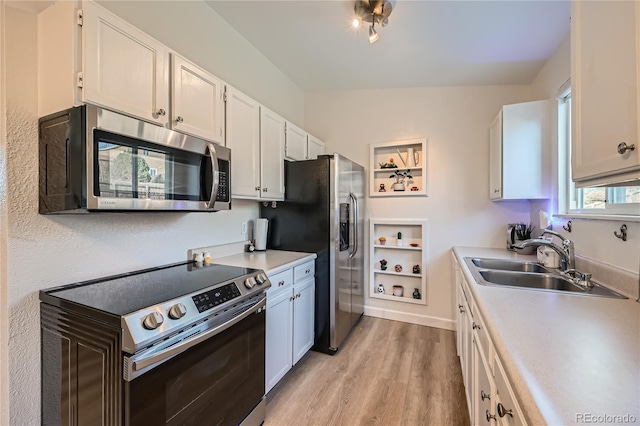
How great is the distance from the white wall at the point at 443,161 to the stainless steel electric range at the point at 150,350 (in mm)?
2282

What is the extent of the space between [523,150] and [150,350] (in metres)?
2.90

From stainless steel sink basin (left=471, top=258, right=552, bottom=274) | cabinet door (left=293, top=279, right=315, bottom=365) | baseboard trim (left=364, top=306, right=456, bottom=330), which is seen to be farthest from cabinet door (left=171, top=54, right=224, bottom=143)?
baseboard trim (left=364, top=306, right=456, bottom=330)

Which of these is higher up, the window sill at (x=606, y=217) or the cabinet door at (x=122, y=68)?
the cabinet door at (x=122, y=68)

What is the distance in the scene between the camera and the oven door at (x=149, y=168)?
1142mm

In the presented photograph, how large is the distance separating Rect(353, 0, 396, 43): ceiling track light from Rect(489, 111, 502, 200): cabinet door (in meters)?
1.36

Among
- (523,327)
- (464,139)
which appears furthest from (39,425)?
(464,139)

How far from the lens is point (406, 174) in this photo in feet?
10.9

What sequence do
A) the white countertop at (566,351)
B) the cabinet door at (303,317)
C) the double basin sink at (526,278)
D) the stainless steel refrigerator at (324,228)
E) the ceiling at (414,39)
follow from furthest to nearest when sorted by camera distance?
the stainless steel refrigerator at (324,228)
the cabinet door at (303,317)
the ceiling at (414,39)
the double basin sink at (526,278)
the white countertop at (566,351)

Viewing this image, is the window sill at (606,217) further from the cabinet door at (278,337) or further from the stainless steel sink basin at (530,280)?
the cabinet door at (278,337)

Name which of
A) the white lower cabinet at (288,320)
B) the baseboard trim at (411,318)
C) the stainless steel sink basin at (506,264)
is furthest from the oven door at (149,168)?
the baseboard trim at (411,318)

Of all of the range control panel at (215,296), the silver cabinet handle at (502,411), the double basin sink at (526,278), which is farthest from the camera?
the double basin sink at (526,278)

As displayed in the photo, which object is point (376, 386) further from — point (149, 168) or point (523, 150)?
point (523, 150)

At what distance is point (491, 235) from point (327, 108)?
244 cm

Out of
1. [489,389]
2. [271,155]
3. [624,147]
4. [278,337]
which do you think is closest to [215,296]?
[278,337]
